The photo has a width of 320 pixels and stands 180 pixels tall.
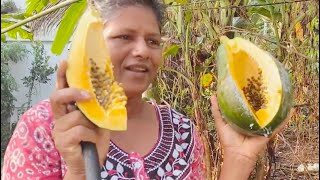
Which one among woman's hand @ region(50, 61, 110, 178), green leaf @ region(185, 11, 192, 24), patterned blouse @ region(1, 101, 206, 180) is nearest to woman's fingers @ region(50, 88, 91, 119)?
woman's hand @ region(50, 61, 110, 178)

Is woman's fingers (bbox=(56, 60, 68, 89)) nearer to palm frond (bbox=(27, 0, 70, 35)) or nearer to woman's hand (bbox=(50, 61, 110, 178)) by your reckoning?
woman's hand (bbox=(50, 61, 110, 178))

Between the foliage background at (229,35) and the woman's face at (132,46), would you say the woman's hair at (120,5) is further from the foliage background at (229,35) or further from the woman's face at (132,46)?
the foliage background at (229,35)

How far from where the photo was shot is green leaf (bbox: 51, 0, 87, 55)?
A: 4.25ft

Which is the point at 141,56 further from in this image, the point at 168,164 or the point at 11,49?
the point at 11,49

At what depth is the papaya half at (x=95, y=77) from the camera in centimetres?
71

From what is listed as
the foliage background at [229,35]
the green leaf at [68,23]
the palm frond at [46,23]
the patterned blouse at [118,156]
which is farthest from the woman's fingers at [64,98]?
the palm frond at [46,23]

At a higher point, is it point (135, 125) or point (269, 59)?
point (269, 59)

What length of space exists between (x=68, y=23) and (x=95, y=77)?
602mm

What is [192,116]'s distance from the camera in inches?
75.3

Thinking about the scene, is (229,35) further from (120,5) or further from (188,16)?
(120,5)

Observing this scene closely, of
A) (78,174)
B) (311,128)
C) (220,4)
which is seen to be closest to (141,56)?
(78,174)

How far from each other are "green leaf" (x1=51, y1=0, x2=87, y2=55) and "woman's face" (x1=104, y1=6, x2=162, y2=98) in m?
0.29

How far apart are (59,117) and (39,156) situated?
0.23 meters

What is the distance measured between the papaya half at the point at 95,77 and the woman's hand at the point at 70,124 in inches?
0.4
